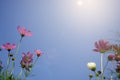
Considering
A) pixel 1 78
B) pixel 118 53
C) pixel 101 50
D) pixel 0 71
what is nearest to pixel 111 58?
pixel 101 50

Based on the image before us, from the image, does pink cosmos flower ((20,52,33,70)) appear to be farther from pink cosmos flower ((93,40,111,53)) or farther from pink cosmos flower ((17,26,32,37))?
pink cosmos flower ((93,40,111,53))

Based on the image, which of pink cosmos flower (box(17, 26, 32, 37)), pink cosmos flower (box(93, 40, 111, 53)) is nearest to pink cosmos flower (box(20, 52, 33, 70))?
pink cosmos flower (box(17, 26, 32, 37))

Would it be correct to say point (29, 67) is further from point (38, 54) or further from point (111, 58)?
point (111, 58)

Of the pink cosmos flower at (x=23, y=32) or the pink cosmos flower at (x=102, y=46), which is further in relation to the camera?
the pink cosmos flower at (x=23, y=32)

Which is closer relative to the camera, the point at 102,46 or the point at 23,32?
the point at 102,46

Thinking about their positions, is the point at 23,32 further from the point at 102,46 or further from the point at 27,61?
the point at 102,46

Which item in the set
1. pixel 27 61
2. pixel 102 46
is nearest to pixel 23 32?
pixel 27 61

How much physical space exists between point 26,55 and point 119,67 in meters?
0.71

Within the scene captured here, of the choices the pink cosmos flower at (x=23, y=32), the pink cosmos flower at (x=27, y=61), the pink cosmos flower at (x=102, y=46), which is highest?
the pink cosmos flower at (x=23, y=32)

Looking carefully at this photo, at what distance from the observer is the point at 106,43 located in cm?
112

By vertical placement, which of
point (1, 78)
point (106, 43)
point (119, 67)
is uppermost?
point (106, 43)

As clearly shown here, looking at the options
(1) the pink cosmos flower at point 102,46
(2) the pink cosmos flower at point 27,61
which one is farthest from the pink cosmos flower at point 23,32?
(1) the pink cosmos flower at point 102,46

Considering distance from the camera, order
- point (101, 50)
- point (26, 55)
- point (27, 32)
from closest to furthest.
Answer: point (101, 50) < point (27, 32) < point (26, 55)

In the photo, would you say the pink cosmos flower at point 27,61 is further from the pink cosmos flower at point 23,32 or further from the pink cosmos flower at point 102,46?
the pink cosmos flower at point 102,46
